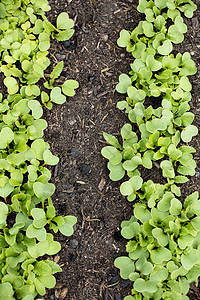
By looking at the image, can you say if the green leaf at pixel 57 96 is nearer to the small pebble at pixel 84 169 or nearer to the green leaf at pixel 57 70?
the green leaf at pixel 57 70

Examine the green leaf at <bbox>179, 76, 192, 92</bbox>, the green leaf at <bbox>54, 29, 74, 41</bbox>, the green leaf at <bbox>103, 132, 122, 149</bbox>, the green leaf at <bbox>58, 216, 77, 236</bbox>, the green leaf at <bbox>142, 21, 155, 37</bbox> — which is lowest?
the green leaf at <bbox>58, 216, 77, 236</bbox>

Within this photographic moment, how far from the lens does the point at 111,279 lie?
6.51 feet

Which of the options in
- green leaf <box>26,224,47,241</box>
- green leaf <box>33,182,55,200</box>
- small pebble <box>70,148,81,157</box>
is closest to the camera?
green leaf <box>26,224,47,241</box>

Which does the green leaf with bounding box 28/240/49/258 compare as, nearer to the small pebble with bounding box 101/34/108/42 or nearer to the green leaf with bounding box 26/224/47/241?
the green leaf with bounding box 26/224/47/241

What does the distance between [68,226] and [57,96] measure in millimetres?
888

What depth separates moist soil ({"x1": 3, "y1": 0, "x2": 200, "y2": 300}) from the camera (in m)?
2.00

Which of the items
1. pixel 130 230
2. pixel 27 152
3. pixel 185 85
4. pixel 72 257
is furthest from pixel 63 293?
pixel 185 85

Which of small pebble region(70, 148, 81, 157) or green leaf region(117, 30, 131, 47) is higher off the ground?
green leaf region(117, 30, 131, 47)

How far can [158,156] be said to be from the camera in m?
2.09

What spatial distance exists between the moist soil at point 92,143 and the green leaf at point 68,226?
92 millimetres

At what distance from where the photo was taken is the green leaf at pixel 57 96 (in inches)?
87.3

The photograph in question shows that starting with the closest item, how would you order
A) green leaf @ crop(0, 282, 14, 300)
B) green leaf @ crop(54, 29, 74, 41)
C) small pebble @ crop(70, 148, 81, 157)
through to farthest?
1. green leaf @ crop(0, 282, 14, 300)
2. small pebble @ crop(70, 148, 81, 157)
3. green leaf @ crop(54, 29, 74, 41)

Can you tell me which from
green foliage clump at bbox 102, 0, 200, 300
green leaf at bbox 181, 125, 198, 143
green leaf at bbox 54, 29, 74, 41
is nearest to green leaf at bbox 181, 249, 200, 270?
green foliage clump at bbox 102, 0, 200, 300

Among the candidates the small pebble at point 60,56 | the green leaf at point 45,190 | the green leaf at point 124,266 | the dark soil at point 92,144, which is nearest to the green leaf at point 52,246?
the dark soil at point 92,144
